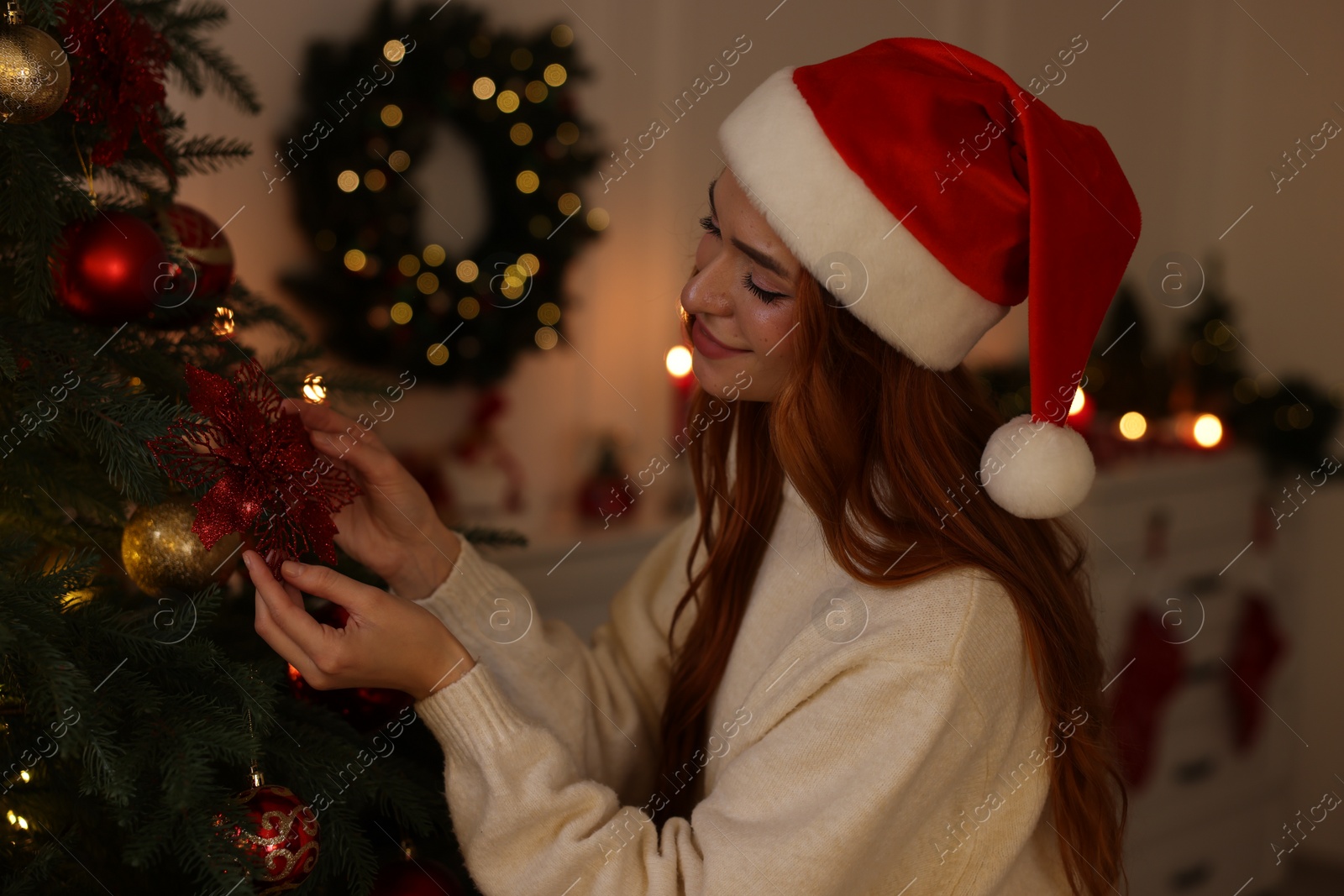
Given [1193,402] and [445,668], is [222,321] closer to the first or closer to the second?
[445,668]

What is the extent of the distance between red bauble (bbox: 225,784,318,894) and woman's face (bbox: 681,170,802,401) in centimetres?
57

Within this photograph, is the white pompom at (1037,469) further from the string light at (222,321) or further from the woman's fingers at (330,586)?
the string light at (222,321)

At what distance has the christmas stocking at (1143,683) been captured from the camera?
2746 millimetres

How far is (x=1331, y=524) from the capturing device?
11.5 feet

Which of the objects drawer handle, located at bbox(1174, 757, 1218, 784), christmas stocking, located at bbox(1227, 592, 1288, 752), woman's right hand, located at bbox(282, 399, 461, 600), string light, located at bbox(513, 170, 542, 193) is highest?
string light, located at bbox(513, 170, 542, 193)

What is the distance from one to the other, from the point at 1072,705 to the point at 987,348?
2375 mm

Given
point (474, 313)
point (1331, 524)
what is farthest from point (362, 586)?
point (1331, 524)

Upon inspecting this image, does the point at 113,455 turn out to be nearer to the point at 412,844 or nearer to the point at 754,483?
the point at 412,844

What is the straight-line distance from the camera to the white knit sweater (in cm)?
93

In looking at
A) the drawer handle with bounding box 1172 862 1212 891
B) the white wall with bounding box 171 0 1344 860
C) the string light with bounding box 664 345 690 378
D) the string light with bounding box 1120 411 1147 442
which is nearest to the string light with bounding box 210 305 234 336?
the white wall with bounding box 171 0 1344 860

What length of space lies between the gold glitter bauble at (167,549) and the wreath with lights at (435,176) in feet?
3.90

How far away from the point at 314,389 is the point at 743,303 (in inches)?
16.8

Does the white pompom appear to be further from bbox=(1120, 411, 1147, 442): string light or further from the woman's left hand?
bbox=(1120, 411, 1147, 442): string light

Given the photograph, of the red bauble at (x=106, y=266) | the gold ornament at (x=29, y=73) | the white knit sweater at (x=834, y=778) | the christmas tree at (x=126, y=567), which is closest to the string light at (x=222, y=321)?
the christmas tree at (x=126, y=567)
